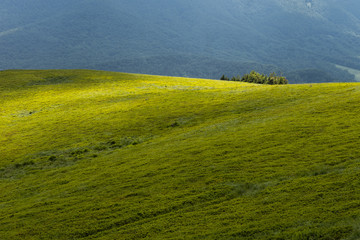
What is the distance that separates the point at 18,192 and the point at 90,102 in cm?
4112

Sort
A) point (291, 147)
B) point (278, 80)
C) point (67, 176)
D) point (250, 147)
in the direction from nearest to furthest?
1. point (291, 147)
2. point (250, 147)
3. point (67, 176)
4. point (278, 80)

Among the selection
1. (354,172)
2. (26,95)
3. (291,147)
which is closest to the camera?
(354,172)

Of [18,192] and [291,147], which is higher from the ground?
[291,147]

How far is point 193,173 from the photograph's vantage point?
23.6 meters

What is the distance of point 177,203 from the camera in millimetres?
19344

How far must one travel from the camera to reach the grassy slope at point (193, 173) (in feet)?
54.1

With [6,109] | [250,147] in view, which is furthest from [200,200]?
[6,109]

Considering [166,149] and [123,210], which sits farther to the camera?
[166,149]

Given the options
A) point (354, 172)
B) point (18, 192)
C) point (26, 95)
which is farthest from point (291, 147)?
point (26, 95)

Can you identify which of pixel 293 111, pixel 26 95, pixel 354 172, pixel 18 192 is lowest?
pixel 18 192

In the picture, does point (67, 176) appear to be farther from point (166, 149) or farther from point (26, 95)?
point (26, 95)

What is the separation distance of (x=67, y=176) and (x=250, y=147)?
16.7 metres

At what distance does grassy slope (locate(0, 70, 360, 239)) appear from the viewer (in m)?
16.5

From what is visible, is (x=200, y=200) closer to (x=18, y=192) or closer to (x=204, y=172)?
(x=204, y=172)
